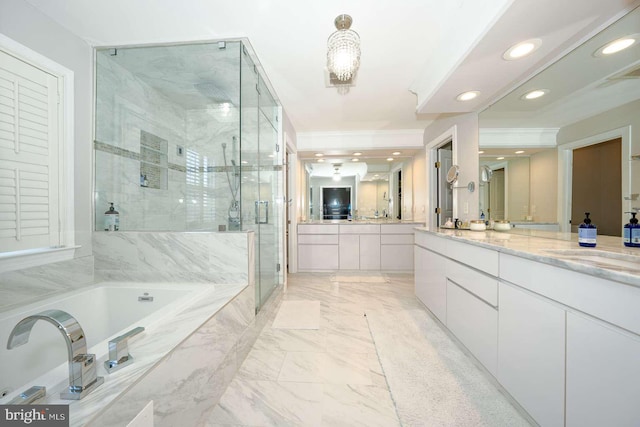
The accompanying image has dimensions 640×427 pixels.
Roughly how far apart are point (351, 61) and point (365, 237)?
3.13 meters

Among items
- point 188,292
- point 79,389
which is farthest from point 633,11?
point 188,292

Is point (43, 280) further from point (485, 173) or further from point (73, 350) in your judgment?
point (485, 173)

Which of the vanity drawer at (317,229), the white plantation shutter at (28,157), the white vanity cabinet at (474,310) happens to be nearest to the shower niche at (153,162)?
the white plantation shutter at (28,157)

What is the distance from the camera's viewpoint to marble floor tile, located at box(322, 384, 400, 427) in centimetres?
127

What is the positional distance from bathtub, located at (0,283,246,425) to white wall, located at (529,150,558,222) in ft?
7.51

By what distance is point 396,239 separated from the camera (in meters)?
4.32

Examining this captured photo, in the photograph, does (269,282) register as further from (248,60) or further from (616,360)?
(616,360)

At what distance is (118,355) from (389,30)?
2.49 meters

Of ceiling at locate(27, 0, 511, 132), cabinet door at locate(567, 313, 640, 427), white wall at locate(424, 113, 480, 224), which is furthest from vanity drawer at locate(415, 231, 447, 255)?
ceiling at locate(27, 0, 511, 132)

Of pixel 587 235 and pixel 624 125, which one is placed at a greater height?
pixel 624 125

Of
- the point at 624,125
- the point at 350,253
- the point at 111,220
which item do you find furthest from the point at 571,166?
the point at 111,220

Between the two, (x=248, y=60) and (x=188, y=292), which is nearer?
(x=188, y=292)

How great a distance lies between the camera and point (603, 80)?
54.1 inches

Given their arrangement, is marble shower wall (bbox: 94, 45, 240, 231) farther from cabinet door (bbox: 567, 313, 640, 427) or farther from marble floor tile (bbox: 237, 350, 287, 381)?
cabinet door (bbox: 567, 313, 640, 427)
